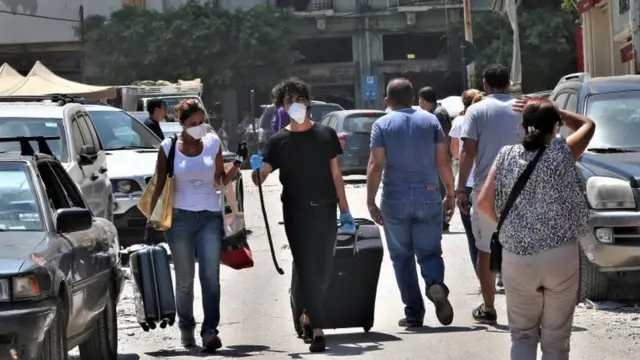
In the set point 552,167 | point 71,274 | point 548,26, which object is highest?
point 548,26

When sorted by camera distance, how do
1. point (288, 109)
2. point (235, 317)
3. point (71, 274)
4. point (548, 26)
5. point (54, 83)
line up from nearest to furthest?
point (71, 274), point (288, 109), point (235, 317), point (54, 83), point (548, 26)

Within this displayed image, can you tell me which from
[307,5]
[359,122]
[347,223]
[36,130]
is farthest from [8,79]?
[307,5]

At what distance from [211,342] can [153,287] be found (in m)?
0.57

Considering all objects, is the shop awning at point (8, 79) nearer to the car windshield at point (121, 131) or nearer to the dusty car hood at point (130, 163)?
the car windshield at point (121, 131)

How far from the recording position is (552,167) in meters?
6.77

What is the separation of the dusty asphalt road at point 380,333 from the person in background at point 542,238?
185 centimetres

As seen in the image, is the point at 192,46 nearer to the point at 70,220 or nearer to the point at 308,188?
the point at 308,188

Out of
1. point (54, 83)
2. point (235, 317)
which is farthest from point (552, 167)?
point (54, 83)

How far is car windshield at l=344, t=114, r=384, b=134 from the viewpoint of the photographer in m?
26.8

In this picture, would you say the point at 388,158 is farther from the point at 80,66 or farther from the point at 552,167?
the point at 80,66

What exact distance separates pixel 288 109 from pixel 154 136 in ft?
26.1

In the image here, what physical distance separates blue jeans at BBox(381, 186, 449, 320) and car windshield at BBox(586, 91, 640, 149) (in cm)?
231

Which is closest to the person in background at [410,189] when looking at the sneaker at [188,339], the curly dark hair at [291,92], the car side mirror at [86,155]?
the curly dark hair at [291,92]

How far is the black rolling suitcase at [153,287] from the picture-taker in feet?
30.3
